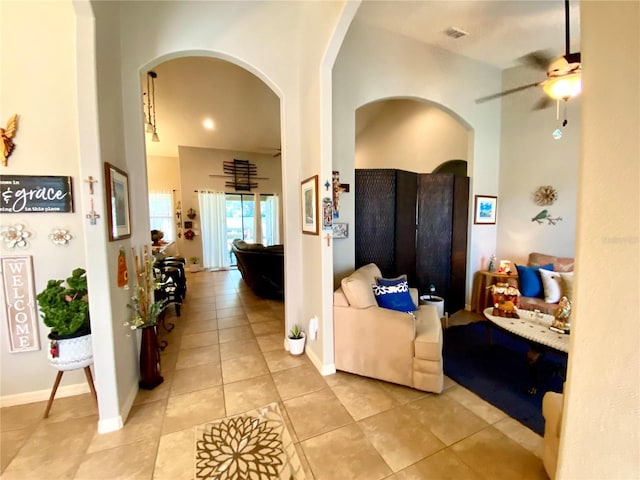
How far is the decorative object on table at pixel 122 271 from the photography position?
2031mm

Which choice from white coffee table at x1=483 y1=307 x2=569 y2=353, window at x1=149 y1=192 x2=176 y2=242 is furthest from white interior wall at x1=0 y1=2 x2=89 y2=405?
window at x1=149 y1=192 x2=176 y2=242

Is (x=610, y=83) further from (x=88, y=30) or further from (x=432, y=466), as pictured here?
(x=88, y=30)

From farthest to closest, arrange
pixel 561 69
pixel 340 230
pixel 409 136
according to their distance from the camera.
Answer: pixel 409 136 → pixel 340 230 → pixel 561 69

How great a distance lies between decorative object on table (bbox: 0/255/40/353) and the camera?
6.82 ft

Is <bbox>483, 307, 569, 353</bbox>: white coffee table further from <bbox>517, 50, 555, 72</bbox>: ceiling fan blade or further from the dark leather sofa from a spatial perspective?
the dark leather sofa

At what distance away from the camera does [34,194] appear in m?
2.08

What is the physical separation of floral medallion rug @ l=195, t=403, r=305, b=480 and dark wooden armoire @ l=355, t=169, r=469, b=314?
204cm

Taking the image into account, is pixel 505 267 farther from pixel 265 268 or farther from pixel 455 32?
pixel 265 268

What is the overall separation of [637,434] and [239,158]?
26.9 feet

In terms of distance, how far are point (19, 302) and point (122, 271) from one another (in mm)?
876

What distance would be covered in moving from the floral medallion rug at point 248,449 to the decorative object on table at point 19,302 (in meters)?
1.58

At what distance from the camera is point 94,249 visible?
5.93 ft

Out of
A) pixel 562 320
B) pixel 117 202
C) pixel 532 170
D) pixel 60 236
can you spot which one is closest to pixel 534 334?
pixel 562 320

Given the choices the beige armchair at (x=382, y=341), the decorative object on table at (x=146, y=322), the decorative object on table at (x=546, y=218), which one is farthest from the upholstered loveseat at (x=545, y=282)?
the decorative object on table at (x=146, y=322)
